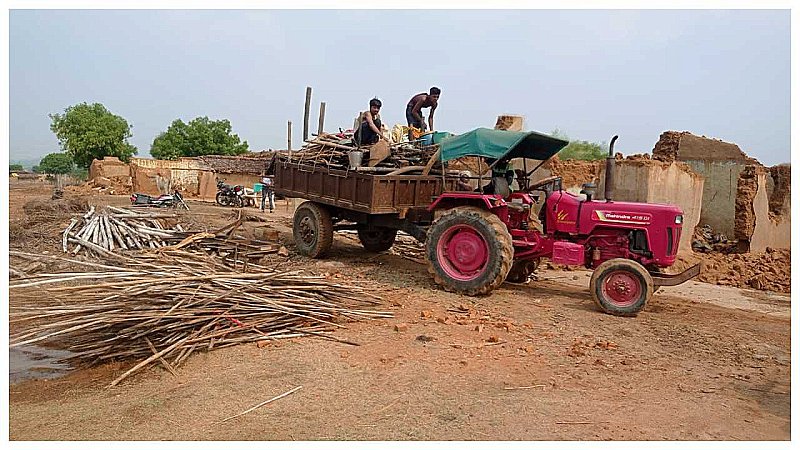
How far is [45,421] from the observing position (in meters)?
4.27

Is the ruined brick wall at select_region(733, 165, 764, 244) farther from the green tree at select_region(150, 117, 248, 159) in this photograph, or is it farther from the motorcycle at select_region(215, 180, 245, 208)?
the green tree at select_region(150, 117, 248, 159)

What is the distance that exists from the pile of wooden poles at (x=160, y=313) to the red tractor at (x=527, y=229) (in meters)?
1.75

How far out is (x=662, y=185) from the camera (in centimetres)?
1134

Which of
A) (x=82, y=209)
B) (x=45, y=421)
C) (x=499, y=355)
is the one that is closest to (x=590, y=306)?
(x=499, y=355)

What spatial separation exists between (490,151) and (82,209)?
1011 cm

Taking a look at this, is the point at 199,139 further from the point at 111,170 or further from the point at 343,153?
the point at 343,153

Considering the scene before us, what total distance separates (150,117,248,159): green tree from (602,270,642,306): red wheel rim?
4082 centimetres

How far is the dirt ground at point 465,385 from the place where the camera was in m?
4.07

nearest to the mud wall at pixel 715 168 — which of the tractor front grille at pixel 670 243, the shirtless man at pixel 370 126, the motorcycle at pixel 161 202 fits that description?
the tractor front grille at pixel 670 243

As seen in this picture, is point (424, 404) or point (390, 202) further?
point (390, 202)

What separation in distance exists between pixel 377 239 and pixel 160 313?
5669mm

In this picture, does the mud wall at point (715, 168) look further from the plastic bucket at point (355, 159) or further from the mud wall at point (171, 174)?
the mud wall at point (171, 174)

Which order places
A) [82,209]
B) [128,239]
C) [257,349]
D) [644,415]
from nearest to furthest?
[644,415] < [257,349] < [128,239] < [82,209]

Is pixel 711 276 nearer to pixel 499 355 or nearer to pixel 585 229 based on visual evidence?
pixel 585 229
